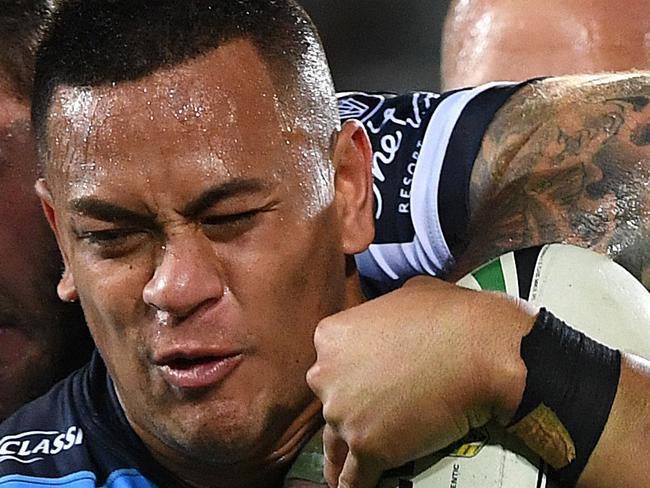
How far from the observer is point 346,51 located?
9.21ft

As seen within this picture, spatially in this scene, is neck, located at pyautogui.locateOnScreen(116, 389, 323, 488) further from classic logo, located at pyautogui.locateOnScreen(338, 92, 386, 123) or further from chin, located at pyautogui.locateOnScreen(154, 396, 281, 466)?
classic logo, located at pyautogui.locateOnScreen(338, 92, 386, 123)

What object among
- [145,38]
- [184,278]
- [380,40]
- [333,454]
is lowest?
[380,40]

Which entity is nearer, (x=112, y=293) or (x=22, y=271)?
(x=112, y=293)

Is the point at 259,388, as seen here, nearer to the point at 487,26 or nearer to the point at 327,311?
the point at 327,311

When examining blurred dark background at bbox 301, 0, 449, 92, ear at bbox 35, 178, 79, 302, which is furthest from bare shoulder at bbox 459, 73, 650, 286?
blurred dark background at bbox 301, 0, 449, 92

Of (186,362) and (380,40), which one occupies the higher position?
(186,362)

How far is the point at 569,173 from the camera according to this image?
1.14m

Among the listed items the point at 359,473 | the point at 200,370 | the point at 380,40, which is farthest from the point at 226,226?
the point at 380,40

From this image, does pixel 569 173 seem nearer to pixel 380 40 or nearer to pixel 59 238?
pixel 59 238

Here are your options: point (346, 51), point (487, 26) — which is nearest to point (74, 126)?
point (487, 26)

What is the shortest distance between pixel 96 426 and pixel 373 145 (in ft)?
1.40

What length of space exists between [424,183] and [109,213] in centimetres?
42

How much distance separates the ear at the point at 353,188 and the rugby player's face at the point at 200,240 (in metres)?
0.05

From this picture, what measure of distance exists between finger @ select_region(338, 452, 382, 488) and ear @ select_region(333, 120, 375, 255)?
23 centimetres
